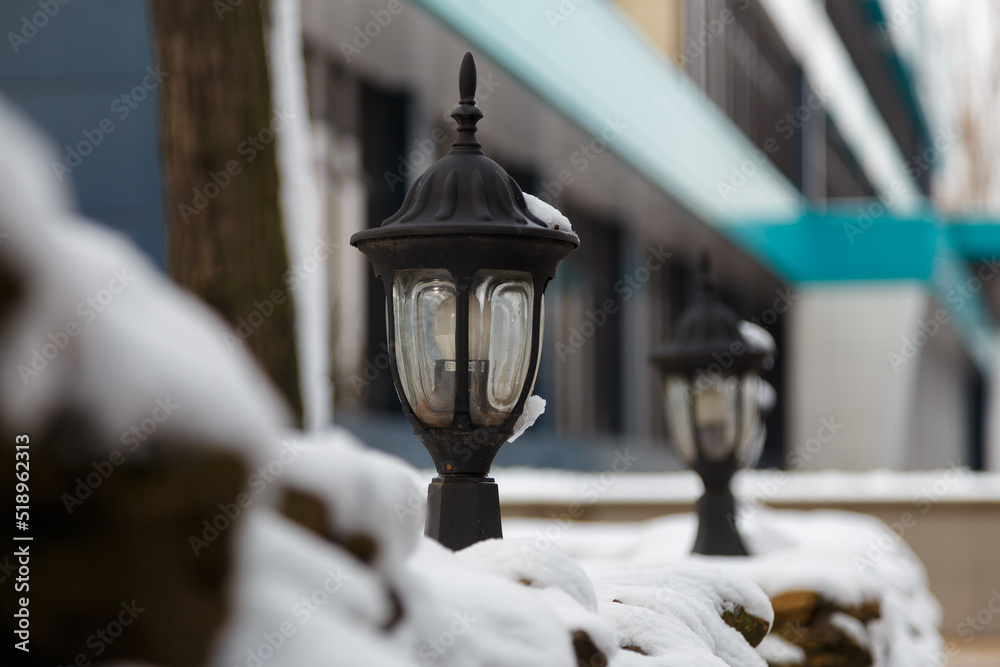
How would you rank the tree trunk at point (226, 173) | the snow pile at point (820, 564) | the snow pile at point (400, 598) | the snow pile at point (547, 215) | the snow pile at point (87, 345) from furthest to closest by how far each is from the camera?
the tree trunk at point (226, 173) < the snow pile at point (820, 564) < the snow pile at point (547, 215) < the snow pile at point (400, 598) < the snow pile at point (87, 345)

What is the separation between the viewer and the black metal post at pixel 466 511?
151 inches

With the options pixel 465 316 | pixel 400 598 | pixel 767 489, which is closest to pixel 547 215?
pixel 465 316

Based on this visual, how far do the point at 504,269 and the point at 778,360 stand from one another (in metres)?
25.8

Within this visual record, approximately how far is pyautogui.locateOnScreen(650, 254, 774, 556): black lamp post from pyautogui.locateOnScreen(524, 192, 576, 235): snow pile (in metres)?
2.71

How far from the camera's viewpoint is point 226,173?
654 centimetres

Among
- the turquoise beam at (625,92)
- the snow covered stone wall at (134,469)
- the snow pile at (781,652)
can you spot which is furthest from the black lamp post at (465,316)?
the turquoise beam at (625,92)

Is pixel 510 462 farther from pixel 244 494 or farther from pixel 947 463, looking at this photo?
pixel 947 463

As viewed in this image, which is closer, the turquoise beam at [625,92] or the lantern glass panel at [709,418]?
the lantern glass panel at [709,418]

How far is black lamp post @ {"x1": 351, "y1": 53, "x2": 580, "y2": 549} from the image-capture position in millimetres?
3748

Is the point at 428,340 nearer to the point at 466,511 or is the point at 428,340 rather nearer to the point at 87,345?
the point at 466,511

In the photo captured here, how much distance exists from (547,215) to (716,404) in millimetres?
2909

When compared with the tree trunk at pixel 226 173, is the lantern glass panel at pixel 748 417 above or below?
below

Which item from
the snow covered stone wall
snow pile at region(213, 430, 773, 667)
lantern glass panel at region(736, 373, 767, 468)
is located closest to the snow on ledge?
lantern glass panel at region(736, 373, 767, 468)

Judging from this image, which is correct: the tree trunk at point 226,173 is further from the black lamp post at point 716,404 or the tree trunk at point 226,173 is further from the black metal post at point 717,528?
the black metal post at point 717,528
